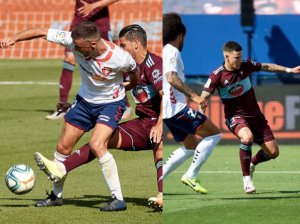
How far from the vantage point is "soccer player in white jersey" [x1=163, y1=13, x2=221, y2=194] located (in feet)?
29.0

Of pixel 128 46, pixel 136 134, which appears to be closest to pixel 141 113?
pixel 136 134

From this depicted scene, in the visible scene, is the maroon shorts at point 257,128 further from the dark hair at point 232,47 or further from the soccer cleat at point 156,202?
the soccer cleat at point 156,202

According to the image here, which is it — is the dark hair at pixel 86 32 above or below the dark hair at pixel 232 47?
above

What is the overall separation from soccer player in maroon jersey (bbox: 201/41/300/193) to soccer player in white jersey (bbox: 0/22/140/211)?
6.67 feet

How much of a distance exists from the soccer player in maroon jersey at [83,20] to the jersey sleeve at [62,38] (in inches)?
140

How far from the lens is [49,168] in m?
7.91

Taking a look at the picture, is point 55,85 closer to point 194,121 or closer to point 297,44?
point 297,44

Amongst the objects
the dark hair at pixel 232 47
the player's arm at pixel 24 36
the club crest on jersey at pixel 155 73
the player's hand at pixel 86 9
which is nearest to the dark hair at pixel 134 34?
the club crest on jersey at pixel 155 73

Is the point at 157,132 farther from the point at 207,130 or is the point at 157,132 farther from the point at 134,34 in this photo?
the point at 207,130

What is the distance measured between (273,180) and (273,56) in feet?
28.7

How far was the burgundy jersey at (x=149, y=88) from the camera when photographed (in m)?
8.06

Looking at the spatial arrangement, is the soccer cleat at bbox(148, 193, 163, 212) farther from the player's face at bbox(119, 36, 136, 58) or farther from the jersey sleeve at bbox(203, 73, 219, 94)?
the jersey sleeve at bbox(203, 73, 219, 94)

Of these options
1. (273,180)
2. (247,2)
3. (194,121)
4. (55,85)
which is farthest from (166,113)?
(247,2)

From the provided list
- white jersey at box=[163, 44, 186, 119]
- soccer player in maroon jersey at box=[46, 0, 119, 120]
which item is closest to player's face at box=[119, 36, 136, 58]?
white jersey at box=[163, 44, 186, 119]
